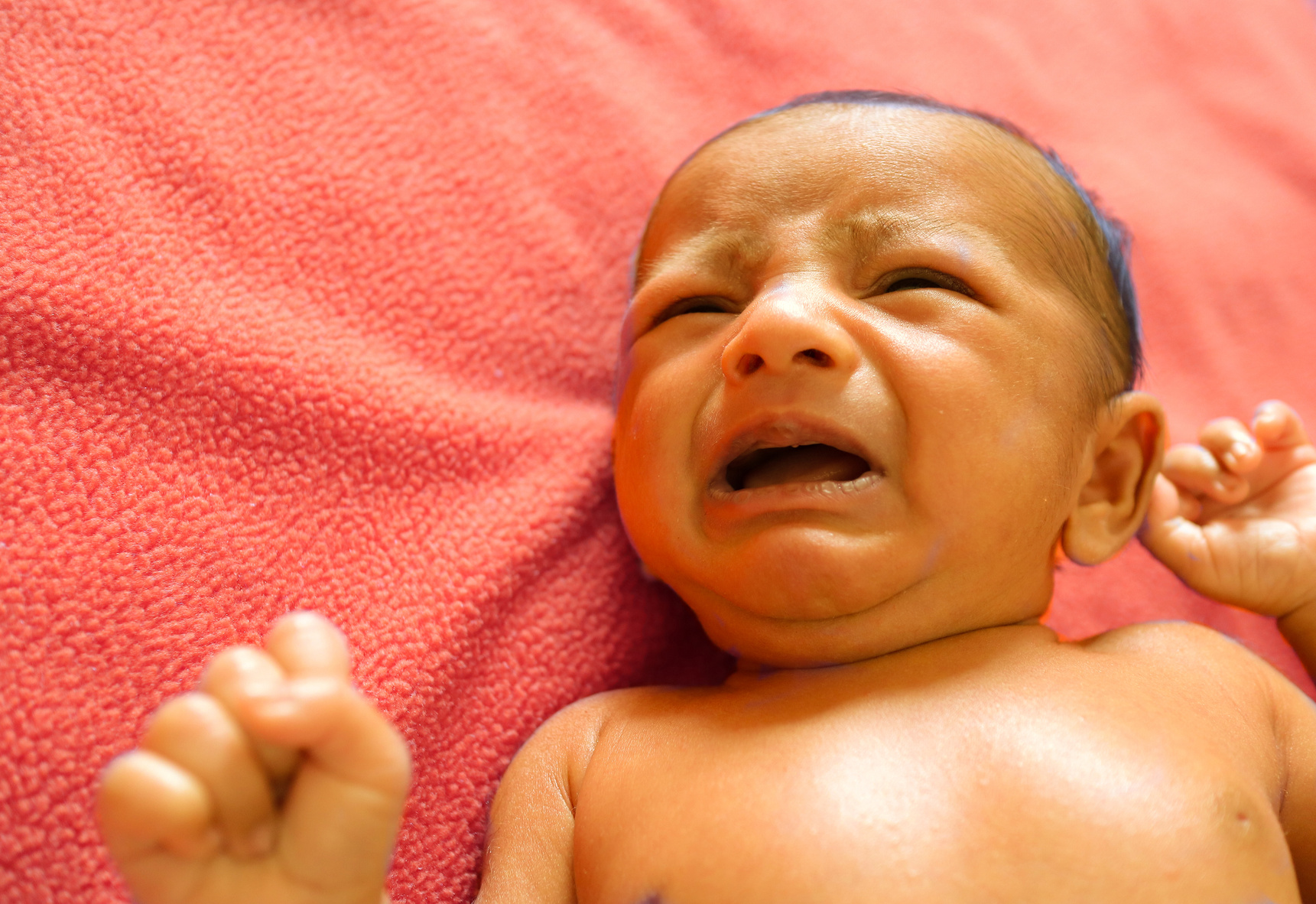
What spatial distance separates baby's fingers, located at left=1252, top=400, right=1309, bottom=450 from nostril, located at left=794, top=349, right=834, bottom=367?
680mm

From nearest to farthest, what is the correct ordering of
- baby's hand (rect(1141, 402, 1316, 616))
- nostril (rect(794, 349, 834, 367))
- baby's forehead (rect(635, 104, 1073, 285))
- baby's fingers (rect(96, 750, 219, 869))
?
baby's fingers (rect(96, 750, 219, 869))
nostril (rect(794, 349, 834, 367))
baby's forehead (rect(635, 104, 1073, 285))
baby's hand (rect(1141, 402, 1316, 616))

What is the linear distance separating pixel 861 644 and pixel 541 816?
1.10 feet

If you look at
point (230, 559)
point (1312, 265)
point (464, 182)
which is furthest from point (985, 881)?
point (1312, 265)

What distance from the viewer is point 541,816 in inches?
38.8

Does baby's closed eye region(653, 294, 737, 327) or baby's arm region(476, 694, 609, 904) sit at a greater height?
baby's closed eye region(653, 294, 737, 327)

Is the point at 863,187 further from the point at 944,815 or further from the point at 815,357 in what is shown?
the point at 944,815

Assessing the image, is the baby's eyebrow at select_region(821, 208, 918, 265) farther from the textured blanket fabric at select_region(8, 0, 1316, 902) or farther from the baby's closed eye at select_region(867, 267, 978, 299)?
the textured blanket fabric at select_region(8, 0, 1316, 902)

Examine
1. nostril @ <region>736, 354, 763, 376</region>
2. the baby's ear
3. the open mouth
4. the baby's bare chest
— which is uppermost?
nostril @ <region>736, 354, 763, 376</region>

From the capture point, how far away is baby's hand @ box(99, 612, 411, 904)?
0.65m

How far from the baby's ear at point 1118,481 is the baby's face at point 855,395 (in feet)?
0.17

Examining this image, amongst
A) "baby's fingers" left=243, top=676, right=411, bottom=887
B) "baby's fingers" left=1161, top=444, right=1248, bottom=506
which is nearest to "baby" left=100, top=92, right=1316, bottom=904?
"baby's fingers" left=243, top=676, right=411, bottom=887

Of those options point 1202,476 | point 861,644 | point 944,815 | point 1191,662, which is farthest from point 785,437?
point 1202,476

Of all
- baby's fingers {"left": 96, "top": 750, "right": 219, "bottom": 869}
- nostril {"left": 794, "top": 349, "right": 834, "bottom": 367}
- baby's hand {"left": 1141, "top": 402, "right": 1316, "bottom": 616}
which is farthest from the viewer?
baby's hand {"left": 1141, "top": 402, "right": 1316, "bottom": 616}

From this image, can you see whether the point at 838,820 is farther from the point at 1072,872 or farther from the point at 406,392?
the point at 406,392
